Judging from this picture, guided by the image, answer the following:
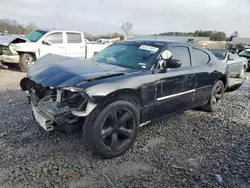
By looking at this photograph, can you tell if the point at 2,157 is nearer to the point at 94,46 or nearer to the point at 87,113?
the point at 87,113

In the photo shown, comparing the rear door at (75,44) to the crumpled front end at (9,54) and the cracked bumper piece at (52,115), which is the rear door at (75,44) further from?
the cracked bumper piece at (52,115)

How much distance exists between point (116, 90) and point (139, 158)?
40.6 inches

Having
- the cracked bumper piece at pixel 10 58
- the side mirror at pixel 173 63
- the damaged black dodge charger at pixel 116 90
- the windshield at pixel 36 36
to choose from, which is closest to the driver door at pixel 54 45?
the windshield at pixel 36 36

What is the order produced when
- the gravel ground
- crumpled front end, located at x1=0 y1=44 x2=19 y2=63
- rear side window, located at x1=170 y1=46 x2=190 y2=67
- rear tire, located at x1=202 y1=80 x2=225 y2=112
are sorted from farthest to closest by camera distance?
crumpled front end, located at x1=0 y1=44 x2=19 y2=63 → rear tire, located at x1=202 y1=80 x2=225 y2=112 → rear side window, located at x1=170 y1=46 x2=190 y2=67 → the gravel ground

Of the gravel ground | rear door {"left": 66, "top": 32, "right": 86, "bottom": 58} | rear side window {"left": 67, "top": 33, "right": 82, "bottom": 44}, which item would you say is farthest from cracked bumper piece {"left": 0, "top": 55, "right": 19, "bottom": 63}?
the gravel ground

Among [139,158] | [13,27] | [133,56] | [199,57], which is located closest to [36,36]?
[133,56]

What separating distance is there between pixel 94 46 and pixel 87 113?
353 inches

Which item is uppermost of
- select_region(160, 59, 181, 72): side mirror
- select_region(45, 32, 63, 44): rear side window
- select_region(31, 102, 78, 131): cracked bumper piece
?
select_region(45, 32, 63, 44): rear side window

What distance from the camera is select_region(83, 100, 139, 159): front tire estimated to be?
278 centimetres

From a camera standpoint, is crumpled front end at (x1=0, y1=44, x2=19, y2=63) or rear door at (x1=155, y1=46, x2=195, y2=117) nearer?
rear door at (x1=155, y1=46, x2=195, y2=117)

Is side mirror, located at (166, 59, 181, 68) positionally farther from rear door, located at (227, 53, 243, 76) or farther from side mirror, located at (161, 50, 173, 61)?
rear door, located at (227, 53, 243, 76)

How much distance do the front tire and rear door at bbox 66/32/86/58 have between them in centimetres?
789

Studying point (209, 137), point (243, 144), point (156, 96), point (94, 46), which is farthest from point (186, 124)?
point (94, 46)

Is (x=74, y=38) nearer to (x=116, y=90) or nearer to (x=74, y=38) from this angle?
(x=74, y=38)
